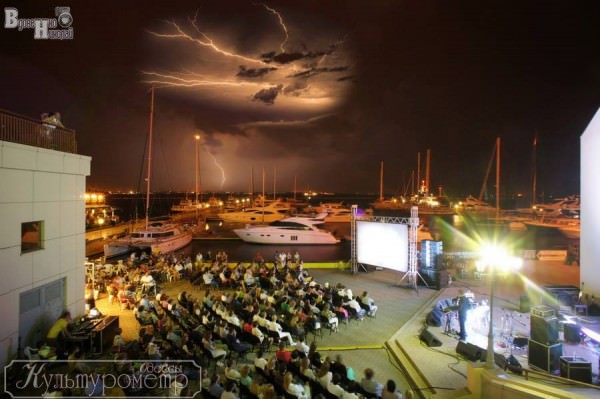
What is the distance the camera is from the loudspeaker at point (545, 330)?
25.7 ft

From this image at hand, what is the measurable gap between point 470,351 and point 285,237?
30655 millimetres

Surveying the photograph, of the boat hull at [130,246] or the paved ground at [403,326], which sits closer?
the paved ground at [403,326]

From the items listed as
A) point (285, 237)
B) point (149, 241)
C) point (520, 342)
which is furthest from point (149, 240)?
point (520, 342)

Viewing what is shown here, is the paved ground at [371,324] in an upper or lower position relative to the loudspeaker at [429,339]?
lower

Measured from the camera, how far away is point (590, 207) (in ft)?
41.0

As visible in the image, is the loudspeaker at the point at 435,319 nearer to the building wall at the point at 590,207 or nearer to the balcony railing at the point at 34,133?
the building wall at the point at 590,207

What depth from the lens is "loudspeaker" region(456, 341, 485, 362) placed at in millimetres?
8406

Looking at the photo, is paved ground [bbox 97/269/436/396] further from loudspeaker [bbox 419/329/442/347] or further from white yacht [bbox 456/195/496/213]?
white yacht [bbox 456/195/496/213]

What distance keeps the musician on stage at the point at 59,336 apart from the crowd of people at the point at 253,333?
1.66 metres

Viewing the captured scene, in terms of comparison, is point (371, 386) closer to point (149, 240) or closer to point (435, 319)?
point (435, 319)

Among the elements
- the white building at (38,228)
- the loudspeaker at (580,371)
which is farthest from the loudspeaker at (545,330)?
the white building at (38,228)

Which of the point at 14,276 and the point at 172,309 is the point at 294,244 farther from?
the point at 14,276

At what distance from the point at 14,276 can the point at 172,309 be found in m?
4.09

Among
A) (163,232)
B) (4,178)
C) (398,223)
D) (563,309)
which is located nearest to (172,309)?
(4,178)
